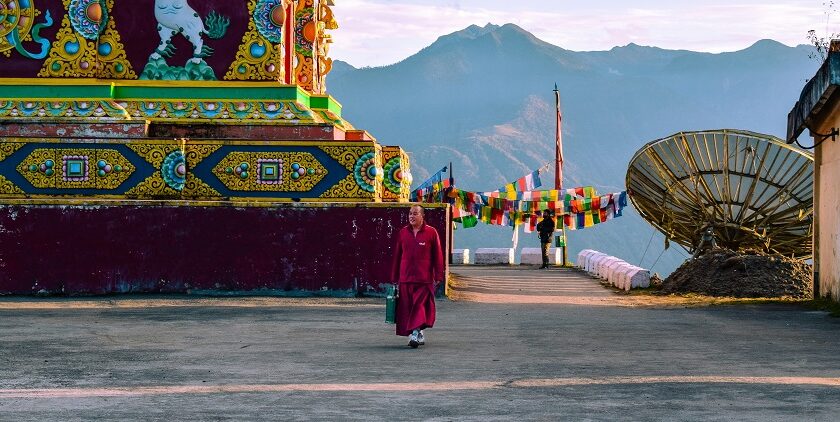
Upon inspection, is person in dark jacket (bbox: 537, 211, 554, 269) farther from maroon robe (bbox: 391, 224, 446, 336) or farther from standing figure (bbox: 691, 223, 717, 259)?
maroon robe (bbox: 391, 224, 446, 336)

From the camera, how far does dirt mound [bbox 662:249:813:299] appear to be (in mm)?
23812

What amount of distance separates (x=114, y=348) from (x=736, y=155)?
18.7 metres

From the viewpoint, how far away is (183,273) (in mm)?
21500

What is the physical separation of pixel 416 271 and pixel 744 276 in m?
11.3

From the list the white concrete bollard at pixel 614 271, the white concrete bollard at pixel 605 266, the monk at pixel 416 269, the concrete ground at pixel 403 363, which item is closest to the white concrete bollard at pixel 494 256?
the white concrete bollard at pixel 605 266

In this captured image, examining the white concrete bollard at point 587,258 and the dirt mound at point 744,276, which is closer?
the dirt mound at point 744,276

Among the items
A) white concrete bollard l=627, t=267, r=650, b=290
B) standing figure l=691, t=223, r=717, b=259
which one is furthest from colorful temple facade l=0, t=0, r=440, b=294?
standing figure l=691, t=223, r=717, b=259

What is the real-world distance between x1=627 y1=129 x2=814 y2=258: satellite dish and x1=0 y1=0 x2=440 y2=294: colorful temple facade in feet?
29.9

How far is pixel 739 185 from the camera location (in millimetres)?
29375

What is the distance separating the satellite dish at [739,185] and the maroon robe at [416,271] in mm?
14736

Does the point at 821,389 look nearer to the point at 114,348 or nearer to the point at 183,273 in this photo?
the point at 114,348

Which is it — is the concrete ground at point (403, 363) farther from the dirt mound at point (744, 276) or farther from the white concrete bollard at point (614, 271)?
the white concrete bollard at point (614, 271)

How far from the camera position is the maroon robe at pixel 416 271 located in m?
14.7

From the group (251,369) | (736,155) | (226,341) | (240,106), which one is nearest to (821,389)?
(251,369)
